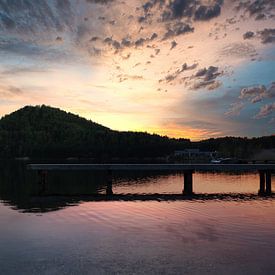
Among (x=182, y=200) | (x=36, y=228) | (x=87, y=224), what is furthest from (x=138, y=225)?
(x=182, y=200)

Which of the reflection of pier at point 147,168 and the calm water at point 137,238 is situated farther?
the reflection of pier at point 147,168

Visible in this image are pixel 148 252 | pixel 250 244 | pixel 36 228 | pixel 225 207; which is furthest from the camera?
pixel 225 207

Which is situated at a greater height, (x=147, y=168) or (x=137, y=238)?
(x=147, y=168)

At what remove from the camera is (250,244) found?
23844 mm

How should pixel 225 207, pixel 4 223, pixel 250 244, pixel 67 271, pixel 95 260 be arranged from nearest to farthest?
1. pixel 67 271
2. pixel 95 260
3. pixel 250 244
4. pixel 4 223
5. pixel 225 207

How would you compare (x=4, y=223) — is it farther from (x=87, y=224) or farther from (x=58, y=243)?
(x=58, y=243)

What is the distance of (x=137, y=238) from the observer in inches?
Answer: 1005

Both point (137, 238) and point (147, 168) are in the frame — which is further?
point (147, 168)

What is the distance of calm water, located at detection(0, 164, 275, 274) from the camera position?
19.5 meters

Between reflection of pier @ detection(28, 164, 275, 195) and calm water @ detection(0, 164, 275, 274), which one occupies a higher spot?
reflection of pier @ detection(28, 164, 275, 195)

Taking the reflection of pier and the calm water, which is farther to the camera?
the reflection of pier

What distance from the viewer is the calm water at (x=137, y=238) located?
19.5m

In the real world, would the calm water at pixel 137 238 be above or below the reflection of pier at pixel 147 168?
below

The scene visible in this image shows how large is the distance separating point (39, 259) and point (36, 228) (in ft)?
27.9
